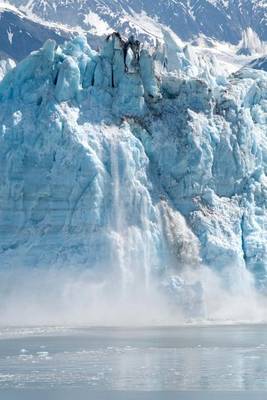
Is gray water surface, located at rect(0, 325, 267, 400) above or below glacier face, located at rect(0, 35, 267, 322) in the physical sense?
below

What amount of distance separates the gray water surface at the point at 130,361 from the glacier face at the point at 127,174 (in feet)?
14.9

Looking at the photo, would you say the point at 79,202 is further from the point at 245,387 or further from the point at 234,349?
the point at 245,387

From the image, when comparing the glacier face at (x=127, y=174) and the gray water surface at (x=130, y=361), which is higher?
the glacier face at (x=127, y=174)

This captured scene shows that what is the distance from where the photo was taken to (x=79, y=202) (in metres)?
49.6

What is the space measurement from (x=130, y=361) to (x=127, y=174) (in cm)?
1646

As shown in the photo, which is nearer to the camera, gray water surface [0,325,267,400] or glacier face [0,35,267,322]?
gray water surface [0,325,267,400]

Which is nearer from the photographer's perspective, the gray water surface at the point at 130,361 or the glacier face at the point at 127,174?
the gray water surface at the point at 130,361

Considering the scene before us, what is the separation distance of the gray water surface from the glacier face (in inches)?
178

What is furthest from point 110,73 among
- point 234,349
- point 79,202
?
point 234,349

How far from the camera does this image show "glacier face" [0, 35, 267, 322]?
49.7 meters

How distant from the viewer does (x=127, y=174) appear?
50625 millimetres

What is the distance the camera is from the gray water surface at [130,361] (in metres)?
30.1

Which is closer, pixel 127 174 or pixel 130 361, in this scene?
pixel 130 361

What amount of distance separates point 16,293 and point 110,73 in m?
Answer: 10.2
